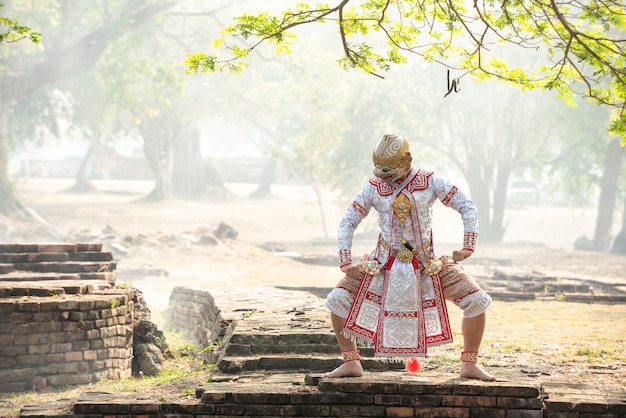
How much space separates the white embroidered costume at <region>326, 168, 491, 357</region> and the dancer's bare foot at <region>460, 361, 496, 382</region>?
240 millimetres

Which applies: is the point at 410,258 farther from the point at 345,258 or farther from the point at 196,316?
the point at 196,316

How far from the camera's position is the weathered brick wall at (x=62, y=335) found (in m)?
7.48

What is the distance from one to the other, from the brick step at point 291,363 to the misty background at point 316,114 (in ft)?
55.7

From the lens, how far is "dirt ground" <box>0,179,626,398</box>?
18.0 metres

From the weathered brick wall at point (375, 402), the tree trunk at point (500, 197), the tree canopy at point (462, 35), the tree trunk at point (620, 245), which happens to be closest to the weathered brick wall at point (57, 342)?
the weathered brick wall at point (375, 402)

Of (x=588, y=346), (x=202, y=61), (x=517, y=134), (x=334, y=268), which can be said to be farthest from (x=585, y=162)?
(x=202, y=61)

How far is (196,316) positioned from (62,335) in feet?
12.6

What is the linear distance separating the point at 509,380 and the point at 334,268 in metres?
14.8

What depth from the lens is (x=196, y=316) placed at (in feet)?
37.5

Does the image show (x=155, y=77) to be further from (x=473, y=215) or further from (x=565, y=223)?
(x=473, y=215)

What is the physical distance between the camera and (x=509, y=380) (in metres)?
5.50

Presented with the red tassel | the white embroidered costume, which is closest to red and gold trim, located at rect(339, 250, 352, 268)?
the white embroidered costume

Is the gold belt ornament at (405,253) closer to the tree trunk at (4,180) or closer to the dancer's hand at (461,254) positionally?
the dancer's hand at (461,254)

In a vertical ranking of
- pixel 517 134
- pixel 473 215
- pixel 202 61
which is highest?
pixel 517 134
